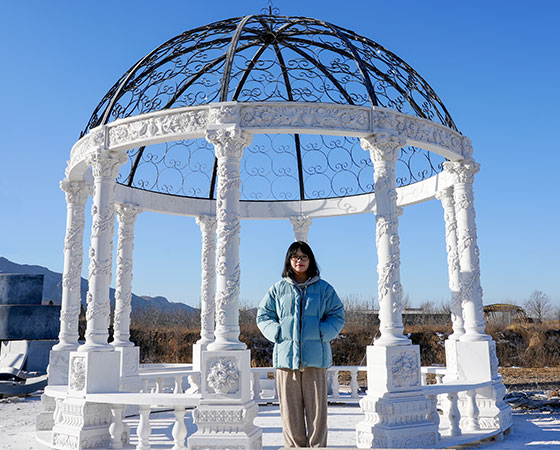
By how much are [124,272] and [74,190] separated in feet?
9.02

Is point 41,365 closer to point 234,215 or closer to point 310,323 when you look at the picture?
point 234,215

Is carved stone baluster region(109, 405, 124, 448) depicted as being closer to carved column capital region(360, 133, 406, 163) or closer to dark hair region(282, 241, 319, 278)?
dark hair region(282, 241, 319, 278)

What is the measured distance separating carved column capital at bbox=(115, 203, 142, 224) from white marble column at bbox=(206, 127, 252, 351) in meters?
6.04

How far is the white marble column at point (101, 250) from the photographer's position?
10.0m

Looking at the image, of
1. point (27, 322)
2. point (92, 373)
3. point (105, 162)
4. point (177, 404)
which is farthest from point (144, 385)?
point (27, 322)

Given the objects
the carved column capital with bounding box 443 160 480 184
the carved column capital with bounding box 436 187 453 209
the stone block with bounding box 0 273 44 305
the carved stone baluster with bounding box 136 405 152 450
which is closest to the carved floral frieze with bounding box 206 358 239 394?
the carved stone baluster with bounding box 136 405 152 450

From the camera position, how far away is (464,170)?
11656 mm

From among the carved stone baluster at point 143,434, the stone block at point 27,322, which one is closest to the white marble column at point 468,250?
the carved stone baluster at point 143,434

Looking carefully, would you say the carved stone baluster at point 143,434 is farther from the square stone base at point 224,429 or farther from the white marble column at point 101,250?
the white marble column at point 101,250

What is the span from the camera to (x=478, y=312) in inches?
450

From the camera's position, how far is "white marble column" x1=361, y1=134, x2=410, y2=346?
9516mm

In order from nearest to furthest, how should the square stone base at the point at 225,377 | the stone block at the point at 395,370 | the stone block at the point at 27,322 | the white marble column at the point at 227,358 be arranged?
the white marble column at the point at 227,358 < the square stone base at the point at 225,377 < the stone block at the point at 395,370 < the stone block at the point at 27,322

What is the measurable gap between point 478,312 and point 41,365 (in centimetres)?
2196

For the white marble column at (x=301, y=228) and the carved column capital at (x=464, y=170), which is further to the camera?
the white marble column at (x=301, y=228)
